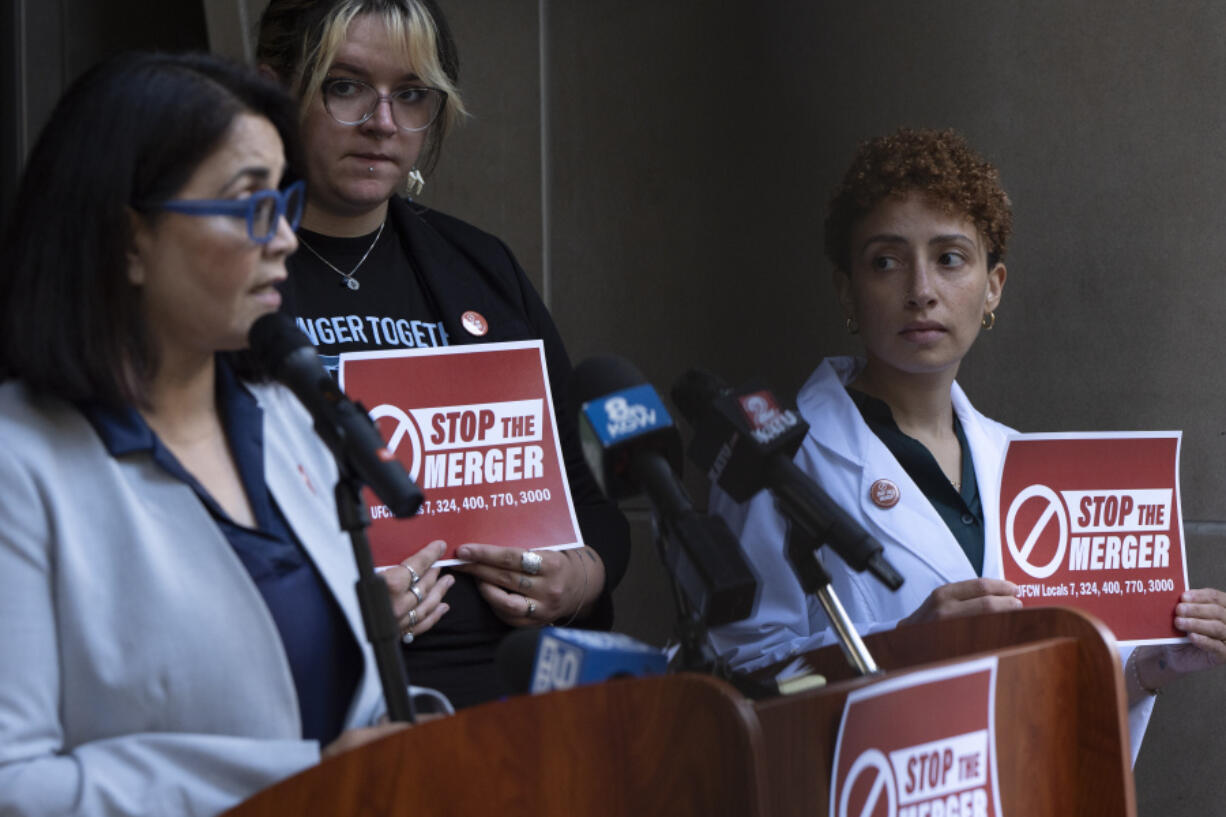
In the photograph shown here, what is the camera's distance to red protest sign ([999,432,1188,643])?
2.28 metres

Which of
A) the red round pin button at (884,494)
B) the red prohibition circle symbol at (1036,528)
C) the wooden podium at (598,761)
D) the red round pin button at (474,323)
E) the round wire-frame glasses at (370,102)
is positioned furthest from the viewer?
the red round pin button at (884,494)

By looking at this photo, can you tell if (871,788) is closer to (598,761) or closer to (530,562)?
(598,761)

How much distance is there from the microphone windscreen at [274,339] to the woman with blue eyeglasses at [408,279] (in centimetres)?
70

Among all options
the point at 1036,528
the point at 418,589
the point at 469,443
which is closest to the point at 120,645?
the point at 418,589

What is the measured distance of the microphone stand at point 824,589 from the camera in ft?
5.27

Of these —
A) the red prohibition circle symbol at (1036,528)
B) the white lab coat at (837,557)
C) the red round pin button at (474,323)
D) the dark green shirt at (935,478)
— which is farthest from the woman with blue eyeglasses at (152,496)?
the dark green shirt at (935,478)

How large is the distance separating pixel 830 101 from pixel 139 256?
2574 millimetres

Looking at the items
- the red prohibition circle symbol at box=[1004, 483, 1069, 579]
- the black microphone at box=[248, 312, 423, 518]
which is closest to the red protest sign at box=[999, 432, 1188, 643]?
the red prohibition circle symbol at box=[1004, 483, 1069, 579]

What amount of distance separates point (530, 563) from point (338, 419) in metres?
0.95

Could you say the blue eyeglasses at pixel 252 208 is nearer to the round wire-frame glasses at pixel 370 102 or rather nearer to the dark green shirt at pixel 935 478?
the round wire-frame glasses at pixel 370 102

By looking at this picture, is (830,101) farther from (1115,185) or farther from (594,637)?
(594,637)

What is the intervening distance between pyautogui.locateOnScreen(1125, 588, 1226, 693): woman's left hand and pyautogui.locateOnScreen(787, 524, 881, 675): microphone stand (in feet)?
3.24

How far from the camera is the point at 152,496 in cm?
→ 158

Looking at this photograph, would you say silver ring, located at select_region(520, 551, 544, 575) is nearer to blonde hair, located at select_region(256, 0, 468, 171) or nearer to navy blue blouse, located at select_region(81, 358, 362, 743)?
navy blue blouse, located at select_region(81, 358, 362, 743)
